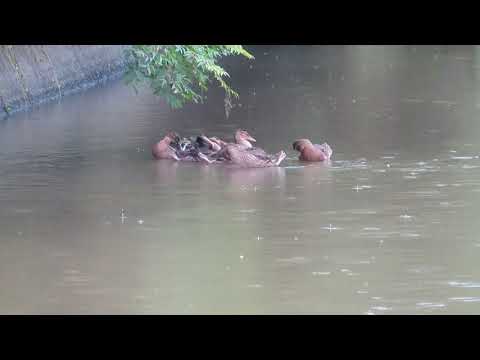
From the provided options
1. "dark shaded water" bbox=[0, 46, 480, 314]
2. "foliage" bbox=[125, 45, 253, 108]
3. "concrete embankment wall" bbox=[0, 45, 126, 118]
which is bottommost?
"dark shaded water" bbox=[0, 46, 480, 314]

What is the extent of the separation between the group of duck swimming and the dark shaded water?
→ 24 cm

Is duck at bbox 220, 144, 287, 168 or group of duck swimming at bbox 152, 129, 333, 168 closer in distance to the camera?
duck at bbox 220, 144, 287, 168

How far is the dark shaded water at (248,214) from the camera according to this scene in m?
11.0

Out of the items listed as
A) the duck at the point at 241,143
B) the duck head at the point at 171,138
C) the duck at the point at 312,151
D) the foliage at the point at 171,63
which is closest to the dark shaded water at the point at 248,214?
the duck at the point at 312,151

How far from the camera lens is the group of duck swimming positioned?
1756 centimetres

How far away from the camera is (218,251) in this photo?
12.5 metres

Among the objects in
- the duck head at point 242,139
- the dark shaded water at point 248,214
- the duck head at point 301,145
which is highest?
the duck head at point 242,139

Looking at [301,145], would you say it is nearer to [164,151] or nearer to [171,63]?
[164,151]

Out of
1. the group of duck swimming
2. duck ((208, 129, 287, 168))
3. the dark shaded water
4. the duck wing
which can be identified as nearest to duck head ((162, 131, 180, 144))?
the group of duck swimming

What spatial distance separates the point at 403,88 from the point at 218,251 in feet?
51.7

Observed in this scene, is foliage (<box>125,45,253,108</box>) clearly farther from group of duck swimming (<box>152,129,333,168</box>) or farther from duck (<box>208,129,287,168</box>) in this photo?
duck (<box>208,129,287,168</box>)

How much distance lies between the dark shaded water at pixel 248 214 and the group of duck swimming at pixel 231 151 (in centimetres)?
24

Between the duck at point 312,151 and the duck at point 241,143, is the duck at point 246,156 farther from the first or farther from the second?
the duck at point 312,151

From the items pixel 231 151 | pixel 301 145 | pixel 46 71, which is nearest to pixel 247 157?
pixel 231 151
